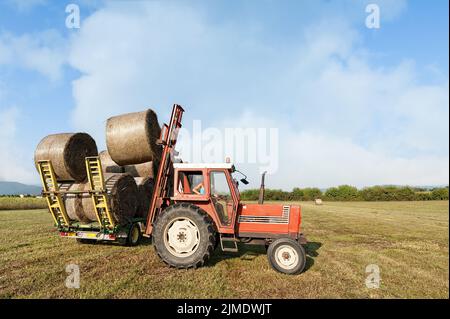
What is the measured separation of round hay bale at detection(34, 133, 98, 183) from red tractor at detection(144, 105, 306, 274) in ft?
9.12

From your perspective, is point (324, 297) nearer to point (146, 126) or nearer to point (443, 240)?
point (146, 126)

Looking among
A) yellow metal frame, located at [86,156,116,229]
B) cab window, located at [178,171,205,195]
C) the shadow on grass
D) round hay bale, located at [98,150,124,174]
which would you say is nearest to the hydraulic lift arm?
cab window, located at [178,171,205,195]

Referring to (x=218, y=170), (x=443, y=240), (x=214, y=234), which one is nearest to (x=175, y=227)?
(x=214, y=234)

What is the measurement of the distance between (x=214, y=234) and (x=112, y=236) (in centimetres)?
306

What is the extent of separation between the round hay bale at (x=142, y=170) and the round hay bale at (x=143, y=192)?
0.62 feet

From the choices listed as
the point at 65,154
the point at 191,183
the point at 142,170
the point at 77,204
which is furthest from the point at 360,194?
the point at 65,154

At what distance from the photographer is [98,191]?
7.05 m

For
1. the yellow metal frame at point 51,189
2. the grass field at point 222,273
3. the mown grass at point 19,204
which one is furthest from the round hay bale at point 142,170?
the mown grass at point 19,204

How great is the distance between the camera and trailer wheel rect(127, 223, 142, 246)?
805 centimetres

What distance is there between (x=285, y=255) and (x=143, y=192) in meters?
5.11

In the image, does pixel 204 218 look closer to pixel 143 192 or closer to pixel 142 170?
pixel 143 192

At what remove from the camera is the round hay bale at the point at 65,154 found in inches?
301

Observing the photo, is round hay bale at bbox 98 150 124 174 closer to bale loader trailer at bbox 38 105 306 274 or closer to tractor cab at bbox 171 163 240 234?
bale loader trailer at bbox 38 105 306 274

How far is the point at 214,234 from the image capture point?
6.01 meters
